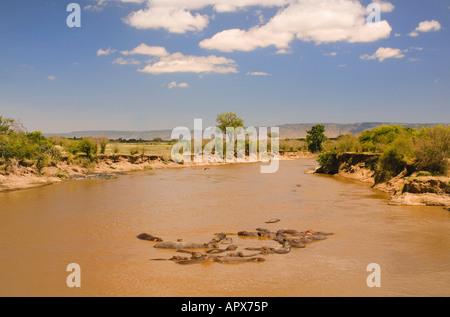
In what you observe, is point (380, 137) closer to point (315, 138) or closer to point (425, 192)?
point (425, 192)

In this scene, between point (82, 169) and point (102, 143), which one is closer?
point (82, 169)

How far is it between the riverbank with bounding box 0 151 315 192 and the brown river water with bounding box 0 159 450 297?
4.03 m

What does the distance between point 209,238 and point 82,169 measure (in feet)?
82.5

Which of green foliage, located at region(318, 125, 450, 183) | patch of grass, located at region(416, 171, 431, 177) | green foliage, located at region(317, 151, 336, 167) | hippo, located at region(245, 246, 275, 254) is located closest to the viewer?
hippo, located at region(245, 246, 275, 254)

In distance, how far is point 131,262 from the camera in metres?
9.86

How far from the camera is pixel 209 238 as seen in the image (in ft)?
40.1

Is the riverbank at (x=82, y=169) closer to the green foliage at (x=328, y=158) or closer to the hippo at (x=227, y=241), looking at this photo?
the green foliage at (x=328, y=158)

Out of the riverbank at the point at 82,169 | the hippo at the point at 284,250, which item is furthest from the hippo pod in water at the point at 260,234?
the riverbank at the point at 82,169

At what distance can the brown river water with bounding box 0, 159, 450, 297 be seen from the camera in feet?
26.9

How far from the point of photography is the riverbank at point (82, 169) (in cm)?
2512

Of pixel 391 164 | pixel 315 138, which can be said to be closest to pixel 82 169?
pixel 391 164

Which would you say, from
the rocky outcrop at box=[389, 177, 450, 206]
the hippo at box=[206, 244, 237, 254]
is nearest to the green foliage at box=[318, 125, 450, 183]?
the rocky outcrop at box=[389, 177, 450, 206]

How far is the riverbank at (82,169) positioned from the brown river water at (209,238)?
4.03 m

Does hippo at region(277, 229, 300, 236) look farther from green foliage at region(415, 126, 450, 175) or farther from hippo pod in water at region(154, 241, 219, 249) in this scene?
green foliage at region(415, 126, 450, 175)
